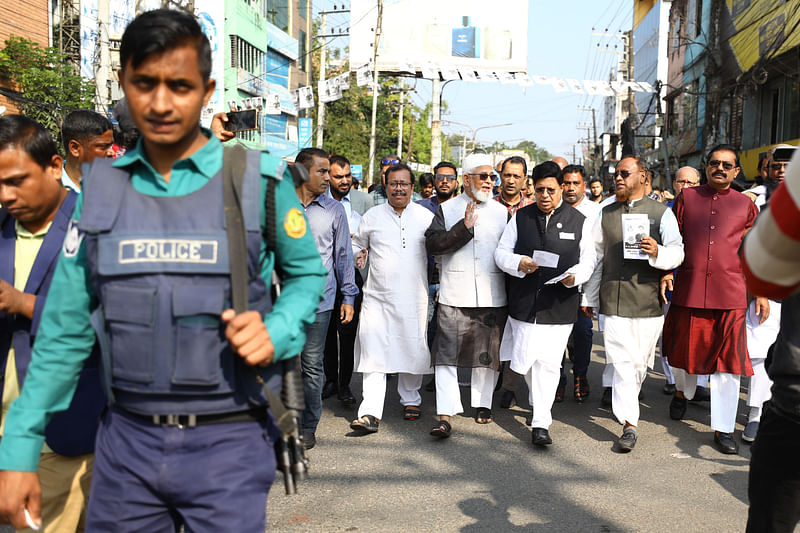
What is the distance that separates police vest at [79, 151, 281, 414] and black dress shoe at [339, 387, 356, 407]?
523 centimetres

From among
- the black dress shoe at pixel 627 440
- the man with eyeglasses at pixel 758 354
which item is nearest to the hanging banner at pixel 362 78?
the man with eyeglasses at pixel 758 354

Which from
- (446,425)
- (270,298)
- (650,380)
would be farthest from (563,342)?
(270,298)

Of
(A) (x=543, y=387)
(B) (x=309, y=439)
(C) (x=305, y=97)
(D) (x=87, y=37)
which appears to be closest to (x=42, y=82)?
(D) (x=87, y=37)

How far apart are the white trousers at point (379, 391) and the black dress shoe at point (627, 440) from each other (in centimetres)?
175

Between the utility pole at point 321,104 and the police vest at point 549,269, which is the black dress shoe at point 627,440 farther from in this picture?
the utility pole at point 321,104

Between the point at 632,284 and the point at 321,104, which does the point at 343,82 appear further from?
the point at 632,284

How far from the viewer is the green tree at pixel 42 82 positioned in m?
18.8

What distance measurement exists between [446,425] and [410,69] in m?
33.8

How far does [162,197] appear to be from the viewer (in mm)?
2020

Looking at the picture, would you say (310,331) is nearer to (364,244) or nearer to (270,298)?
(364,244)

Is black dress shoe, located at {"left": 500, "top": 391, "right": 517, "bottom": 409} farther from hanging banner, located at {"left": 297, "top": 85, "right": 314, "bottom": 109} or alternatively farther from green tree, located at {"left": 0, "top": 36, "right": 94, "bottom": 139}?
hanging banner, located at {"left": 297, "top": 85, "right": 314, "bottom": 109}

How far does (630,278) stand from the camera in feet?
20.3

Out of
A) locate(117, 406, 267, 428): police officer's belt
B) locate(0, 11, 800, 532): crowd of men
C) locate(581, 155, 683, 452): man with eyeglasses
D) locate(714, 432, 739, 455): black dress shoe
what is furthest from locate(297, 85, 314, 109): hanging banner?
locate(117, 406, 267, 428): police officer's belt

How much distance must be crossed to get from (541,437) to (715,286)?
1815 mm
